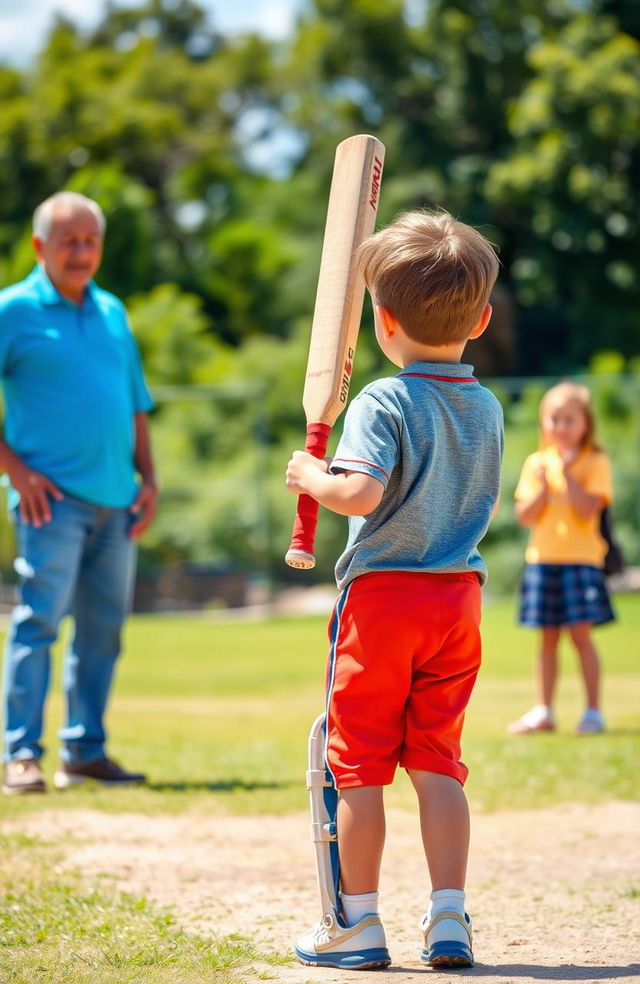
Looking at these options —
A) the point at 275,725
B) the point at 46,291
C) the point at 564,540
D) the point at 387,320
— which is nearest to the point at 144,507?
the point at 46,291

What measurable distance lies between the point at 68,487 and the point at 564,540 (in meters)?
2.92

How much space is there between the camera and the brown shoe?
509 centimetres

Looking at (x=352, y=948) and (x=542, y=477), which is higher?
(x=542, y=477)

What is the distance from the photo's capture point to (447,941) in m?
2.94

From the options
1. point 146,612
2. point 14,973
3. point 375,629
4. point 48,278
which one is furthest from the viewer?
point 146,612

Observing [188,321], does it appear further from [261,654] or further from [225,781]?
[225,781]

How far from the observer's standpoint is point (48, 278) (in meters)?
5.45

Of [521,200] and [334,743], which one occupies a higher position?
[521,200]

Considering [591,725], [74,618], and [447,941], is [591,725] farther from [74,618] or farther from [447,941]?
[447,941]

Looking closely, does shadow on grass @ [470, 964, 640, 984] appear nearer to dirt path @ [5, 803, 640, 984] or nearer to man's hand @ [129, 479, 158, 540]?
dirt path @ [5, 803, 640, 984]

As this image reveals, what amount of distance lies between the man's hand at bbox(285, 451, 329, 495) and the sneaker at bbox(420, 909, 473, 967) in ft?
3.22

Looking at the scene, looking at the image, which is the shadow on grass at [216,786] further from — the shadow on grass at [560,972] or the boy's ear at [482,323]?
the boy's ear at [482,323]

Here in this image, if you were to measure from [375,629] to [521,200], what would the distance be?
23.8 meters

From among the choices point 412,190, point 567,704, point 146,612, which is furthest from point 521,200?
point 567,704
